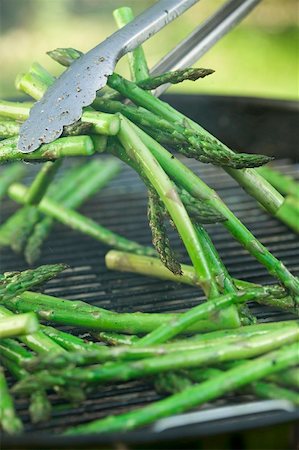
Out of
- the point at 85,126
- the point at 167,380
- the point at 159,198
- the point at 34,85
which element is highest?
the point at 34,85

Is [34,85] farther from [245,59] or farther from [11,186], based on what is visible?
[245,59]

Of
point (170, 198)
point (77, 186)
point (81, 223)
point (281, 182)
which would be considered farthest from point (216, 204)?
point (77, 186)

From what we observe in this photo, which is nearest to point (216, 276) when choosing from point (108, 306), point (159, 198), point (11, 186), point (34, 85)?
point (159, 198)

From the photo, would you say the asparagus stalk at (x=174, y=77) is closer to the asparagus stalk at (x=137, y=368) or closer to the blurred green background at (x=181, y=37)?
→ the asparagus stalk at (x=137, y=368)

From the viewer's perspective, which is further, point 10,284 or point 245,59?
point 245,59

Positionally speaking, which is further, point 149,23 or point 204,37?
point 204,37

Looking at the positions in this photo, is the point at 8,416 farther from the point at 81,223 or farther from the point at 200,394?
the point at 81,223

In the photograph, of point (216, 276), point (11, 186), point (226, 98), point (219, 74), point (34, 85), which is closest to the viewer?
point (216, 276)
